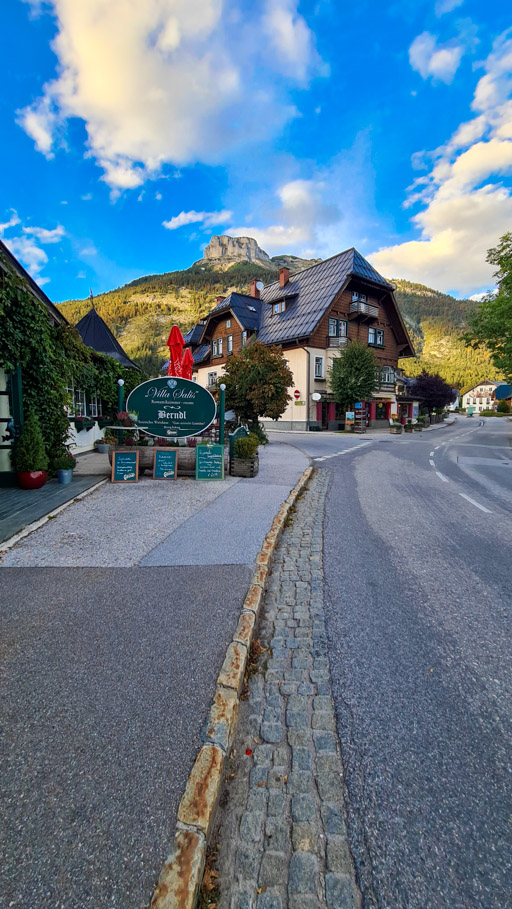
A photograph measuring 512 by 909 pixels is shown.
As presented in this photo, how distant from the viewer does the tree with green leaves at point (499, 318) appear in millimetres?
19297

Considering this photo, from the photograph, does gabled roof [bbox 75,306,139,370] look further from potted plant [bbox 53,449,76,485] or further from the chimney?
the chimney

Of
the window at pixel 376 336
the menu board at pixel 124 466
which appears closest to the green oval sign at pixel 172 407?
the menu board at pixel 124 466

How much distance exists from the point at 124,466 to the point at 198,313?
120168 millimetres

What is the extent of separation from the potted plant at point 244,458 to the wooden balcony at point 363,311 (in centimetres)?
2905

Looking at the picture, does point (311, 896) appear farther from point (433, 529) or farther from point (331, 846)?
point (433, 529)

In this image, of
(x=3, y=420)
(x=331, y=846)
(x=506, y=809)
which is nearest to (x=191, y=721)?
(x=331, y=846)

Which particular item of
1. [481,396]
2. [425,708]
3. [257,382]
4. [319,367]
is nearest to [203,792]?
[425,708]

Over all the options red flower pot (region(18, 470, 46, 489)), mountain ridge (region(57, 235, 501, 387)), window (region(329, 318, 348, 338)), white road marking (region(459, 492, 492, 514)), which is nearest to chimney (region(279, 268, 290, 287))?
window (region(329, 318, 348, 338))

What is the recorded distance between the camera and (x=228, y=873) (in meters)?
1.49

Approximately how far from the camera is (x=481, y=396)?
121250 mm

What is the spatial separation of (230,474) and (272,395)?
482 cm

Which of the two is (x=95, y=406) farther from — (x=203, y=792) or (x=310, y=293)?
(x=310, y=293)

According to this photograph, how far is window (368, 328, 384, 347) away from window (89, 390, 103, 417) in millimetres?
29183

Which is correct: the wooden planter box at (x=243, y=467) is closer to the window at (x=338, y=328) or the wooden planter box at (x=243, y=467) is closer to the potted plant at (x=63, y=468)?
the potted plant at (x=63, y=468)
